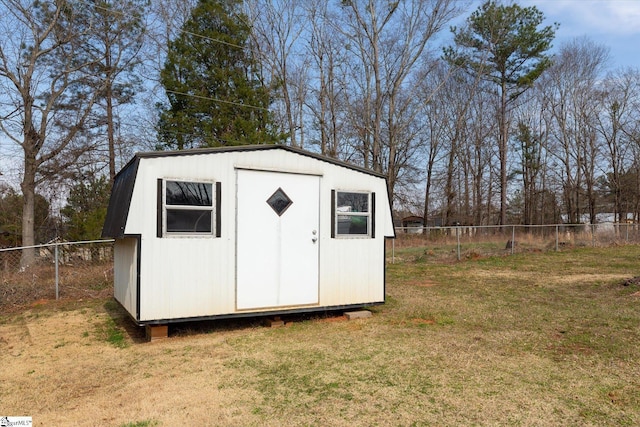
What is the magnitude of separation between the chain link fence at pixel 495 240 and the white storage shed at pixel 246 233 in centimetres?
789

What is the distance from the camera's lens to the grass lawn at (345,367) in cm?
301

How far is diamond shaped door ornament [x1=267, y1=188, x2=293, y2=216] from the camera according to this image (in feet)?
18.0

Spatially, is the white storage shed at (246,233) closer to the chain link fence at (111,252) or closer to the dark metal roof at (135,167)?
the dark metal roof at (135,167)

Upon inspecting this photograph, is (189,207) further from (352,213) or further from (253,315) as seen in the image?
(352,213)

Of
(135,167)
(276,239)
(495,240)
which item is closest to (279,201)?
(276,239)

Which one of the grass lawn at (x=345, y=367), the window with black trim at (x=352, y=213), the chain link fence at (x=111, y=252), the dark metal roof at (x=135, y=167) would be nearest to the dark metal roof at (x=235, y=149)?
the dark metal roof at (x=135, y=167)

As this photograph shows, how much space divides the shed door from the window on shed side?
1.14 feet

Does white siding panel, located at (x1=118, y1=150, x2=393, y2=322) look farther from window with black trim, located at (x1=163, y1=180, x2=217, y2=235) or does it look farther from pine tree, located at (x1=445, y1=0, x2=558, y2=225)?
pine tree, located at (x1=445, y1=0, x2=558, y2=225)

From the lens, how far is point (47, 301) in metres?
7.57

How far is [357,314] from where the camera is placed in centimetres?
601

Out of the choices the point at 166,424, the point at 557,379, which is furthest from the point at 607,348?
the point at 166,424

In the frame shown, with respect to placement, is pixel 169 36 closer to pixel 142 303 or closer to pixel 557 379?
pixel 142 303

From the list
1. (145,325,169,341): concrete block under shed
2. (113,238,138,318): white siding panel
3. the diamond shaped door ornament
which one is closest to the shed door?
the diamond shaped door ornament

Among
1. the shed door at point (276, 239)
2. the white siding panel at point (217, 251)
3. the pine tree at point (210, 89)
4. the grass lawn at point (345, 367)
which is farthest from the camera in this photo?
the pine tree at point (210, 89)
